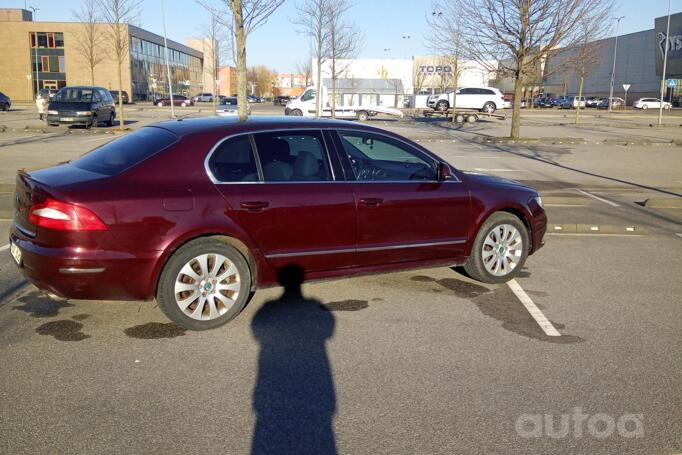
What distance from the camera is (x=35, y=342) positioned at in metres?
4.36

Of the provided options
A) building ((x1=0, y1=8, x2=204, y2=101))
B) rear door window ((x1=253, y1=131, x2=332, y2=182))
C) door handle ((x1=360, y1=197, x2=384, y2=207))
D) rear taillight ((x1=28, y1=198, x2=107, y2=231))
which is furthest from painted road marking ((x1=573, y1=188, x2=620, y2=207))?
building ((x1=0, y1=8, x2=204, y2=101))

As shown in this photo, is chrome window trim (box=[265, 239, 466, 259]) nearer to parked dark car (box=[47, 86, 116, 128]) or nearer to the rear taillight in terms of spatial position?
the rear taillight

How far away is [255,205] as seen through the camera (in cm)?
477

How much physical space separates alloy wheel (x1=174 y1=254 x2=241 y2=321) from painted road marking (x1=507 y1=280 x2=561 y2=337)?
2474 mm

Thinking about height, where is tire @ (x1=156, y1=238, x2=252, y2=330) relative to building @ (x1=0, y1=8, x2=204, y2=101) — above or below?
below

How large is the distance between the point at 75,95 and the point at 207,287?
84.7 feet

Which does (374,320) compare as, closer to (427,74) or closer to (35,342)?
(35,342)

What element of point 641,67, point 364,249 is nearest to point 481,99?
point 364,249

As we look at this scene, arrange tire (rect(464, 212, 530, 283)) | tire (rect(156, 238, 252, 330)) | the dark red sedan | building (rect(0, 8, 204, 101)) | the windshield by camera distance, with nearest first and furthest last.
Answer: the dark red sedan, tire (rect(156, 238, 252, 330)), tire (rect(464, 212, 530, 283)), the windshield, building (rect(0, 8, 204, 101))

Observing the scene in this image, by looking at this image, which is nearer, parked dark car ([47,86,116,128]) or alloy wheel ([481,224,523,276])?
alloy wheel ([481,224,523,276])

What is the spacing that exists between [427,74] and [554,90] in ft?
136

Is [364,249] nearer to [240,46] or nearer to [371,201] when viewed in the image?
[371,201]

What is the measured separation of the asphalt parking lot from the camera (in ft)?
10.5

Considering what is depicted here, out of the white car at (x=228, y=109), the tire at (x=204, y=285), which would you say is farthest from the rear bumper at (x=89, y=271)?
the white car at (x=228, y=109)
